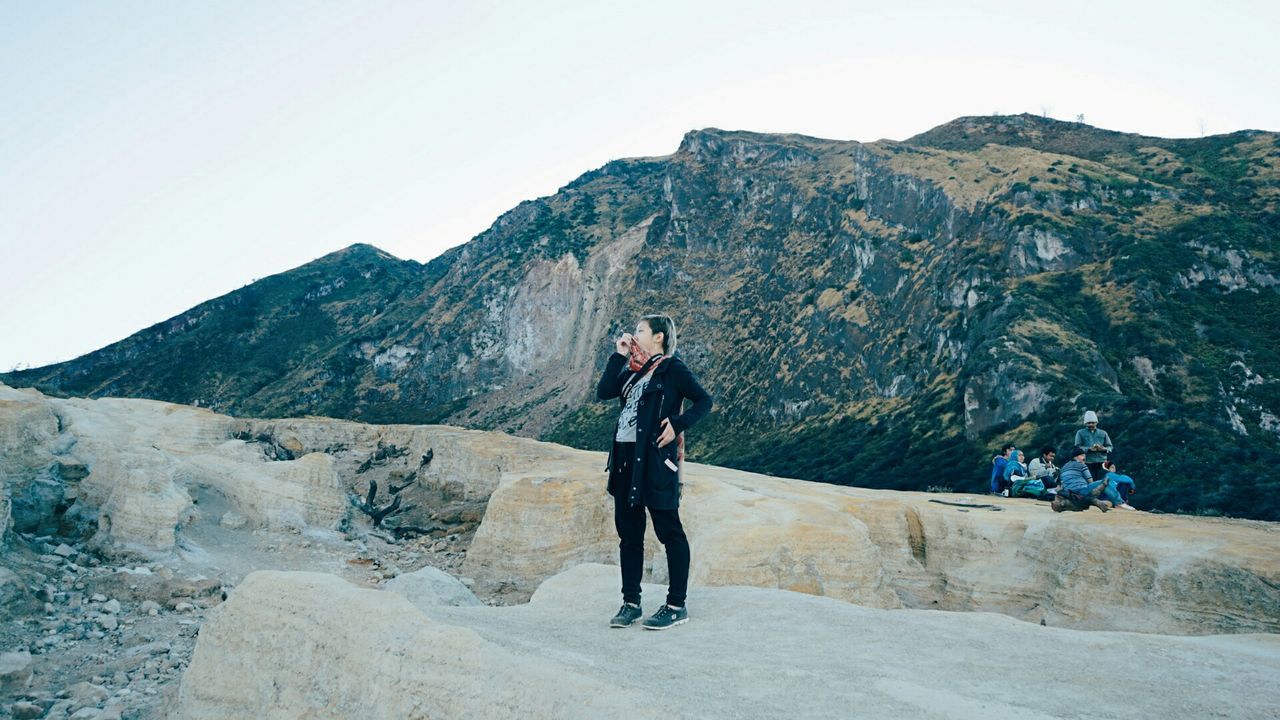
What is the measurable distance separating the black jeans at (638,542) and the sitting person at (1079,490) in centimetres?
1082

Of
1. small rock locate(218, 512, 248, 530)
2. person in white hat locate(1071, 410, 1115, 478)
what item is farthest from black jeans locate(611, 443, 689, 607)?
small rock locate(218, 512, 248, 530)

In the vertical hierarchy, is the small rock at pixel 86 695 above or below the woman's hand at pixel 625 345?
below

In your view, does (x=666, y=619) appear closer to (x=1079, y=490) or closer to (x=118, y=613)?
(x=118, y=613)

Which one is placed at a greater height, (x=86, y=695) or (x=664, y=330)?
(x=664, y=330)

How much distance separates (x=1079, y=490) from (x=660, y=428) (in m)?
11.8

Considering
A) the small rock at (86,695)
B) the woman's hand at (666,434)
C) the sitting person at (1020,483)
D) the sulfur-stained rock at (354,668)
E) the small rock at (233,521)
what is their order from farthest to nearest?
the sitting person at (1020,483) → the small rock at (233,521) → the small rock at (86,695) → the woman's hand at (666,434) → the sulfur-stained rock at (354,668)

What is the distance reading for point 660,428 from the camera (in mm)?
5902

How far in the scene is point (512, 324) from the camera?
99.8 m

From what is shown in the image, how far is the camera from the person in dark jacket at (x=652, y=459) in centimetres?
584

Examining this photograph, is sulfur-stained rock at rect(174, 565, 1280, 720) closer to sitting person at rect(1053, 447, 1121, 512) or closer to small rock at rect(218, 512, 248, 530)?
sitting person at rect(1053, 447, 1121, 512)

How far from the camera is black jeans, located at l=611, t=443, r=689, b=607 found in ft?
19.3

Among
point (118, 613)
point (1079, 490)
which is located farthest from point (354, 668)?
point (1079, 490)

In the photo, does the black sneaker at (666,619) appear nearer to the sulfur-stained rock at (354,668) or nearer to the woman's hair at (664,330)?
the sulfur-stained rock at (354,668)

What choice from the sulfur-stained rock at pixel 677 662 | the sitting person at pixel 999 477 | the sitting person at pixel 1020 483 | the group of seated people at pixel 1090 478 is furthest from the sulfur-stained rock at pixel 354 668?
the sitting person at pixel 999 477
